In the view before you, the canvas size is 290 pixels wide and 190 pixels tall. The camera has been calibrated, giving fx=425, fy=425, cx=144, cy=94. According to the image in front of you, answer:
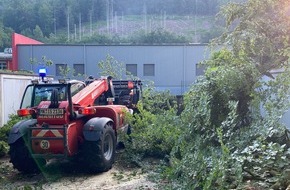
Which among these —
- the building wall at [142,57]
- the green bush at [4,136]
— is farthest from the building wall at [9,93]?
the building wall at [142,57]

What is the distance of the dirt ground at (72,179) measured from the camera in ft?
25.6

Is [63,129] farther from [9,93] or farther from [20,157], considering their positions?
[9,93]

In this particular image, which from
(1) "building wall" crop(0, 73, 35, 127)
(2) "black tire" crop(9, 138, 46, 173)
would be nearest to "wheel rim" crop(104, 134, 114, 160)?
(2) "black tire" crop(9, 138, 46, 173)

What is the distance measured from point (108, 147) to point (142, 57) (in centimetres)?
2220

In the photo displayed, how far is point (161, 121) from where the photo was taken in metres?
7.96

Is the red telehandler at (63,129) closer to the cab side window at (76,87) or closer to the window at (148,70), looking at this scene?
the cab side window at (76,87)

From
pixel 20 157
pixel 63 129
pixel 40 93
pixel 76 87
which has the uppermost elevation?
pixel 76 87

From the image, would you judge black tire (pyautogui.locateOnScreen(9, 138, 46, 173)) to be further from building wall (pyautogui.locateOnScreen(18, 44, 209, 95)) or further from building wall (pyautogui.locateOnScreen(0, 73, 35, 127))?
building wall (pyautogui.locateOnScreen(18, 44, 209, 95))

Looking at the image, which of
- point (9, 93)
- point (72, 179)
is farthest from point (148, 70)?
point (72, 179)

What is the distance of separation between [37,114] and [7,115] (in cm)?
552

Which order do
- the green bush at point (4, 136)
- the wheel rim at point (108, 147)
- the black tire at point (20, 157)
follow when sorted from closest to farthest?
1. the black tire at point (20, 157)
2. the wheel rim at point (108, 147)
3. the green bush at point (4, 136)

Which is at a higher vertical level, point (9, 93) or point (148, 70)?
point (148, 70)

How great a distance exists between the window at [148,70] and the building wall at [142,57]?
212 mm

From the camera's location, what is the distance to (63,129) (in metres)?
8.34
